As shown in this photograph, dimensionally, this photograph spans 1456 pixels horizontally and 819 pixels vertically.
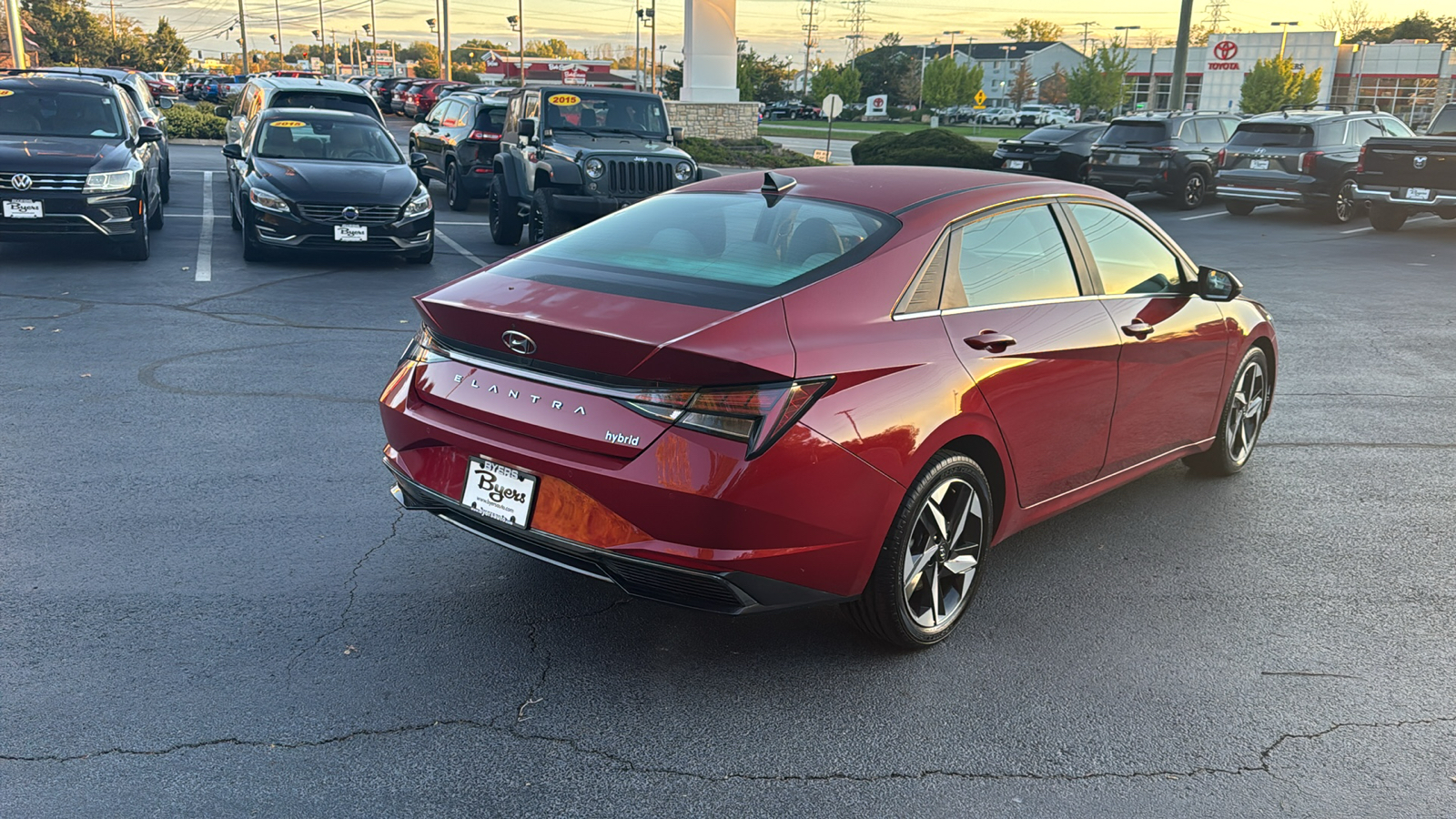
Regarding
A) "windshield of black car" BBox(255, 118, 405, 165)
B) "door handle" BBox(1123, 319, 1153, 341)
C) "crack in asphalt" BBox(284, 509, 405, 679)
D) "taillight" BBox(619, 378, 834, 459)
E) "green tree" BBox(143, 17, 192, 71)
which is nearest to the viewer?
"taillight" BBox(619, 378, 834, 459)

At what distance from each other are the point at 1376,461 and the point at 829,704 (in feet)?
14.2

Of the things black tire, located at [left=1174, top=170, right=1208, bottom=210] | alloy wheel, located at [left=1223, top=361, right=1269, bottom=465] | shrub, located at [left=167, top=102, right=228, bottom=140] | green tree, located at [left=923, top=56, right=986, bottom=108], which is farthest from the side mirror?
green tree, located at [left=923, top=56, right=986, bottom=108]

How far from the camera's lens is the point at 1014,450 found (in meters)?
4.27

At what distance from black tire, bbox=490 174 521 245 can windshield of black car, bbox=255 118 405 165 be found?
1.57m

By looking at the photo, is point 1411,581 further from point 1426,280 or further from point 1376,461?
point 1426,280

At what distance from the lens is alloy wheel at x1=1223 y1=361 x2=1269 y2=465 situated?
602cm

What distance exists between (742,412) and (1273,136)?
65.4 feet

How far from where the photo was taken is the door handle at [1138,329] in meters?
4.87

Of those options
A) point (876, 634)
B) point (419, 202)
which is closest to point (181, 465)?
point (876, 634)

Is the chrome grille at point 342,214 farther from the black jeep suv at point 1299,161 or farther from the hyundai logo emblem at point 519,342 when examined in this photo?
the black jeep suv at point 1299,161

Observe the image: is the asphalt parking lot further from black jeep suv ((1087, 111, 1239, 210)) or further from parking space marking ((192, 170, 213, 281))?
black jeep suv ((1087, 111, 1239, 210))

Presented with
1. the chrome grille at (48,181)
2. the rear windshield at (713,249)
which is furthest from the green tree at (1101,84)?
the rear windshield at (713,249)

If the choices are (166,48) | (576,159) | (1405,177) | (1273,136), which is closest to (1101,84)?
(1273,136)

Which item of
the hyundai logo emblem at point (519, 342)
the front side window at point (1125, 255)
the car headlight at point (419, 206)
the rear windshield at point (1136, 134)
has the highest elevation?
the rear windshield at point (1136, 134)
